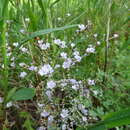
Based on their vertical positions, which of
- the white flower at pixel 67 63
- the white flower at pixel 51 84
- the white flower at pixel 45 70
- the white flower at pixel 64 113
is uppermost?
the white flower at pixel 67 63

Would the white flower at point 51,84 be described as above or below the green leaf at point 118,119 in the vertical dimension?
above

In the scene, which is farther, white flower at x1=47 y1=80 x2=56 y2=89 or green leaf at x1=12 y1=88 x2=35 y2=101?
white flower at x1=47 y1=80 x2=56 y2=89

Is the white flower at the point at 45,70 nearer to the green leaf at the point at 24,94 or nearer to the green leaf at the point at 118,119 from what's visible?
the green leaf at the point at 24,94

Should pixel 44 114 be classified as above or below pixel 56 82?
A: below

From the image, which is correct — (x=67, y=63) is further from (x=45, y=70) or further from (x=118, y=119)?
(x=118, y=119)

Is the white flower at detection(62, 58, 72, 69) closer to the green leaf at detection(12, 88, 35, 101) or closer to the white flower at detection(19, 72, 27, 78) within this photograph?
the white flower at detection(19, 72, 27, 78)

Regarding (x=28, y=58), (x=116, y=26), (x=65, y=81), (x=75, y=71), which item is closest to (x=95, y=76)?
(x=75, y=71)

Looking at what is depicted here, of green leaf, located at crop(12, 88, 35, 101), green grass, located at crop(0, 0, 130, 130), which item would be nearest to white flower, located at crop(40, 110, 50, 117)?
green grass, located at crop(0, 0, 130, 130)

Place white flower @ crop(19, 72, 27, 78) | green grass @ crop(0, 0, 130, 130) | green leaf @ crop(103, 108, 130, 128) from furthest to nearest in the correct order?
white flower @ crop(19, 72, 27, 78) < green grass @ crop(0, 0, 130, 130) < green leaf @ crop(103, 108, 130, 128)

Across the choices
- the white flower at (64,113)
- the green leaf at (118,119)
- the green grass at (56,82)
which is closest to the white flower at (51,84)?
the green grass at (56,82)

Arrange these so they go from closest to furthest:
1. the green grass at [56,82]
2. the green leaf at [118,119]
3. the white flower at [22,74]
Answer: the green leaf at [118,119] < the green grass at [56,82] < the white flower at [22,74]

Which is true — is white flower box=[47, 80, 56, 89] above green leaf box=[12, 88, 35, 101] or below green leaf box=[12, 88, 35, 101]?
above

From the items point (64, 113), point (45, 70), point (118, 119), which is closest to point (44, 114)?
point (64, 113)
